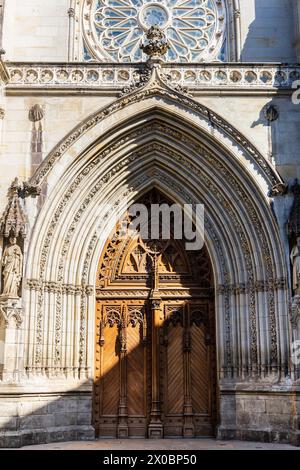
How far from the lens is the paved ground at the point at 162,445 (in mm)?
10125

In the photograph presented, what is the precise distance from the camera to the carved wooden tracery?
1177 cm

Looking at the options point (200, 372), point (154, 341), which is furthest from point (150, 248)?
point (200, 372)

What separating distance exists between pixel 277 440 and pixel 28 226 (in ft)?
18.3

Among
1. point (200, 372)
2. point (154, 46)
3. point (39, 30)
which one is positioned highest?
point (39, 30)

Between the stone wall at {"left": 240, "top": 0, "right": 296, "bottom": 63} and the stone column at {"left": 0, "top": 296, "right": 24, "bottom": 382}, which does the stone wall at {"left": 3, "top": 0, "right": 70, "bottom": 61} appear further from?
the stone column at {"left": 0, "top": 296, "right": 24, "bottom": 382}

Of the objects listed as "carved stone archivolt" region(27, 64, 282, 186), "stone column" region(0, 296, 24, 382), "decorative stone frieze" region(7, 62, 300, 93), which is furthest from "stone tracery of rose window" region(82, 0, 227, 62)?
"stone column" region(0, 296, 24, 382)

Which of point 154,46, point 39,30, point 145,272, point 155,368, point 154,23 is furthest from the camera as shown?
point 154,23

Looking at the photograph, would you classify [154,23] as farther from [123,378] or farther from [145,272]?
[123,378]

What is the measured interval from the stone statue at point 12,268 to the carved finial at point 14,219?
145 millimetres

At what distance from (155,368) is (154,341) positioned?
498 mm

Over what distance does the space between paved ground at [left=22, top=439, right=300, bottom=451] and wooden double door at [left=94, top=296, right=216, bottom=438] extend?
60 centimetres

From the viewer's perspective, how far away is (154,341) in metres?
12.0

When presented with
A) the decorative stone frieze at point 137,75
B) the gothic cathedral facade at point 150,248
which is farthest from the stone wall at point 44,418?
the decorative stone frieze at point 137,75

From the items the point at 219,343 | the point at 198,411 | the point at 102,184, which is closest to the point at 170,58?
the point at 102,184
